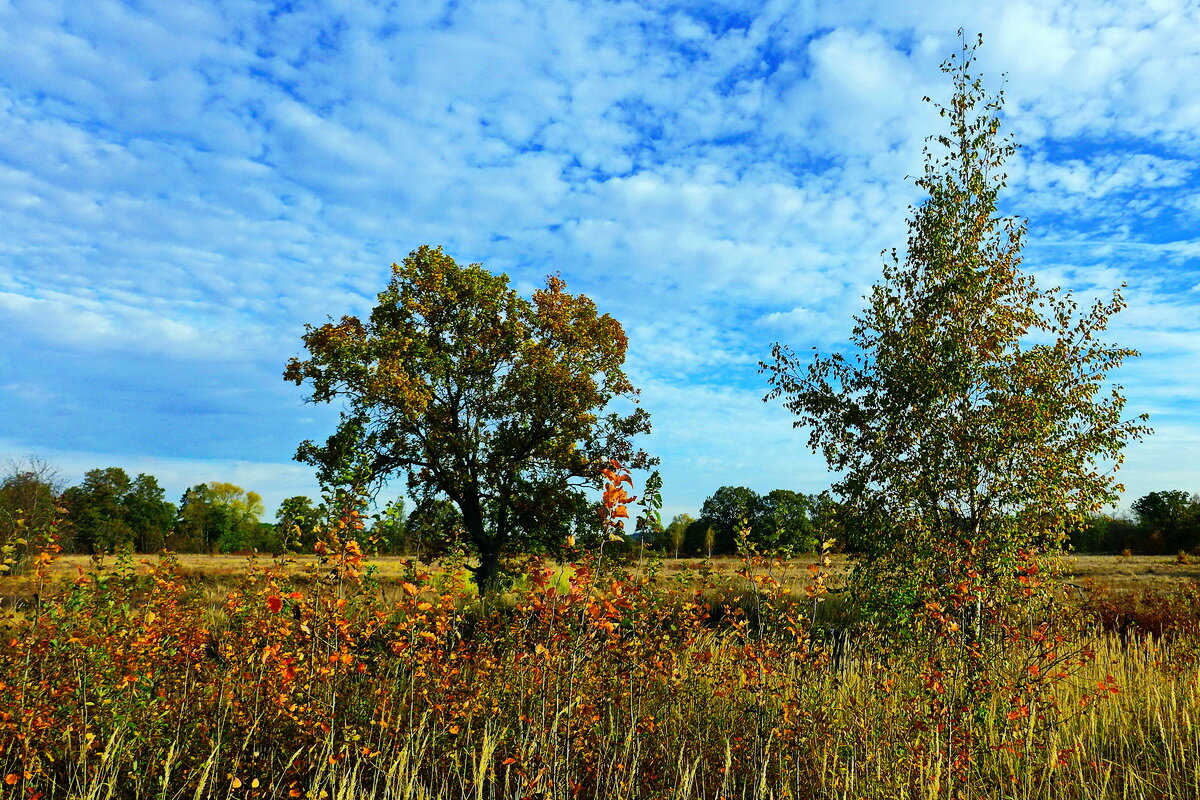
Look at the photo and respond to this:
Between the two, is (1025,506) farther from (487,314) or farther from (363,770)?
(487,314)

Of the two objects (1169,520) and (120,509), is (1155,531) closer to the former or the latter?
(1169,520)

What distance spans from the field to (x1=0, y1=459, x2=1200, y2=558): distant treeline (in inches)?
19.4

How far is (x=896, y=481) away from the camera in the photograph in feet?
31.7

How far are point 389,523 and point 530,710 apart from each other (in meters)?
1.80

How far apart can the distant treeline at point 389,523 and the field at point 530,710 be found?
0.49 metres

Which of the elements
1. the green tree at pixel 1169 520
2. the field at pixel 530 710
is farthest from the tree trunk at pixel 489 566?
the green tree at pixel 1169 520

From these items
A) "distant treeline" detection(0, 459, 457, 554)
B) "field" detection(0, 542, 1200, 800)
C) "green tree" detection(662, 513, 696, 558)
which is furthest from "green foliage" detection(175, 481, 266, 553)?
"field" detection(0, 542, 1200, 800)

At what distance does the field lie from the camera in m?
4.91

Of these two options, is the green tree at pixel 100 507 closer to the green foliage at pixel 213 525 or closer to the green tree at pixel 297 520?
the green foliage at pixel 213 525

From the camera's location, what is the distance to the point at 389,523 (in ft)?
18.8

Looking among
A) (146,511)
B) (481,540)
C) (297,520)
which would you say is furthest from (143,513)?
(297,520)

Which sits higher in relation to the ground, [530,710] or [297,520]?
[297,520]

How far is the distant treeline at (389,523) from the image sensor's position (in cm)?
621

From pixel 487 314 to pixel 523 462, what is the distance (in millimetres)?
4046
